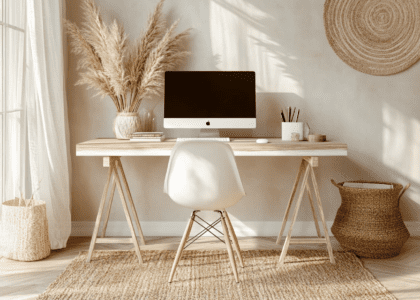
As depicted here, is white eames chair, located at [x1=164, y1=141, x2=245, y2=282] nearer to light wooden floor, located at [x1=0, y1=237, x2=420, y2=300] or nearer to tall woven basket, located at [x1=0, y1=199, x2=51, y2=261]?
light wooden floor, located at [x1=0, y1=237, x2=420, y2=300]

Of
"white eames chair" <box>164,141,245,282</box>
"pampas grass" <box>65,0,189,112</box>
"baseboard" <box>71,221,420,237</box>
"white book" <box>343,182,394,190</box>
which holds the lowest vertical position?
"baseboard" <box>71,221,420,237</box>

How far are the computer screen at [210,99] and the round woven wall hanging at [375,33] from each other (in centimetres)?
80

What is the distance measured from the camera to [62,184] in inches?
122

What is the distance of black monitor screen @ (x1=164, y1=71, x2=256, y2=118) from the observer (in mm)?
3146

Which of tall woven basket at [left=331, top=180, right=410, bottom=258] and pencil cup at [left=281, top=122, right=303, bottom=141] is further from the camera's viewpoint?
pencil cup at [left=281, top=122, right=303, bottom=141]

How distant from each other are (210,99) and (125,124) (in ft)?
2.05

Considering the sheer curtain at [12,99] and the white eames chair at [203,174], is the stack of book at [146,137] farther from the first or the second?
the sheer curtain at [12,99]

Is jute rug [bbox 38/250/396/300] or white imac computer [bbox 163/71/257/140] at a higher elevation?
white imac computer [bbox 163/71/257/140]

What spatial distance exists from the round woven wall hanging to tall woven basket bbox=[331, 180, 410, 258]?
3.26 feet

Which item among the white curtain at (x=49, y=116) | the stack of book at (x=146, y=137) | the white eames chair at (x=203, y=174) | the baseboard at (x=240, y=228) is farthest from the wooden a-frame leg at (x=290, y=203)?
the white curtain at (x=49, y=116)

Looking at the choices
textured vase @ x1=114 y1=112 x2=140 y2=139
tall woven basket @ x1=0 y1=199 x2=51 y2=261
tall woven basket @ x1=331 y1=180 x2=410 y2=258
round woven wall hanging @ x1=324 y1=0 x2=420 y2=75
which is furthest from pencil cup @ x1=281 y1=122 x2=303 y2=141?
tall woven basket @ x1=0 y1=199 x2=51 y2=261

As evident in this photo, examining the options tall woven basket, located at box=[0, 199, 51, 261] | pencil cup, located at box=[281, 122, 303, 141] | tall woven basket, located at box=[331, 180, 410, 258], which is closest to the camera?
tall woven basket, located at box=[0, 199, 51, 261]

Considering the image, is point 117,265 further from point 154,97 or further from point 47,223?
point 154,97

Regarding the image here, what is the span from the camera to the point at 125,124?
3148 mm
